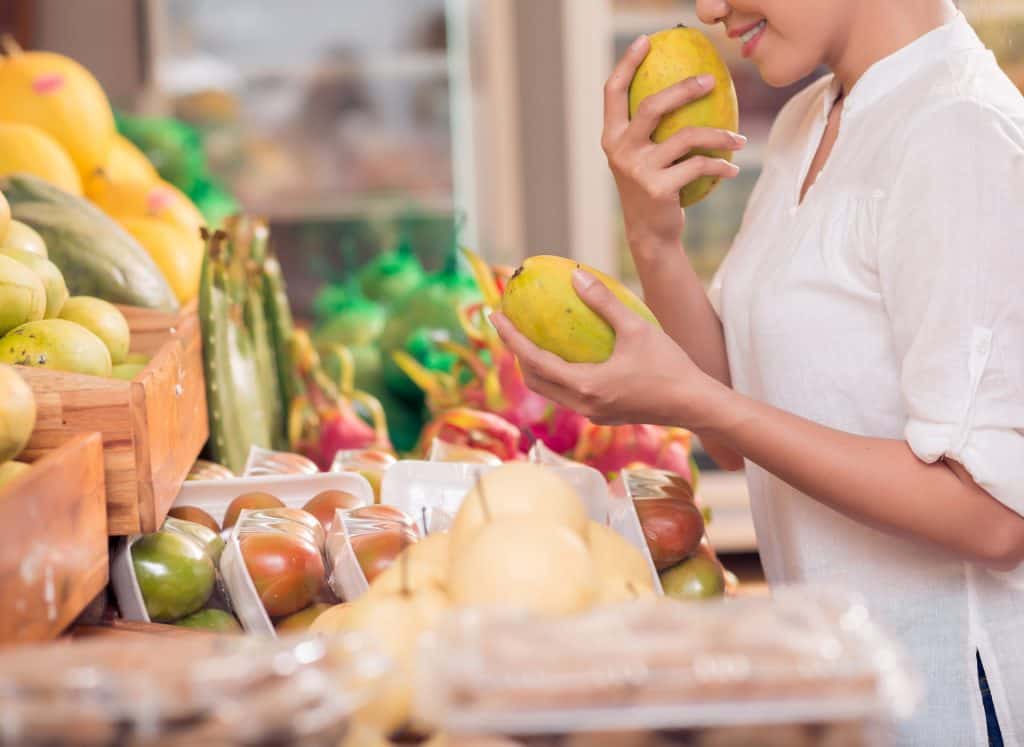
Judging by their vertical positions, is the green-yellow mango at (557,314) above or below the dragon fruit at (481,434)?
above

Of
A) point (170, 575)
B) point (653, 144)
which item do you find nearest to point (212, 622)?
point (170, 575)

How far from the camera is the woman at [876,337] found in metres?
1.06

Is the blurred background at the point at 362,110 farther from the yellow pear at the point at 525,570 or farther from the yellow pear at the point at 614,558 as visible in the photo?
the yellow pear at the point at 525,570

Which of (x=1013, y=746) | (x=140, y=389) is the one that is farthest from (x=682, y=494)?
(x=140, y=389)

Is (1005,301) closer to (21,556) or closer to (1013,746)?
(1013,746)

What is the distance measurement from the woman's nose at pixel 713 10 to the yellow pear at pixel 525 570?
2.23ft

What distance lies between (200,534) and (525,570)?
1.92ft

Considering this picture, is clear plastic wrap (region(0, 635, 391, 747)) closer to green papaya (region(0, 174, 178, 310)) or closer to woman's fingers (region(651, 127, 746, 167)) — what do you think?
woman's fingers (region(651, 127, 746, 167))

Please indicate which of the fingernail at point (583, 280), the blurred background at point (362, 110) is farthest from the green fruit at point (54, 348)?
the blurred background at point (362, 110)

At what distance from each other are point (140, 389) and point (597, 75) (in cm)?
287

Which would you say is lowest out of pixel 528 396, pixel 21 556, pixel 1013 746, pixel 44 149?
pixel 1013 746

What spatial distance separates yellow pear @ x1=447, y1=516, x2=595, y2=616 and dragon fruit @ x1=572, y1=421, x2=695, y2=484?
0.95 m

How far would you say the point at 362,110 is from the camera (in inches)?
167

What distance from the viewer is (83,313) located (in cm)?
129
